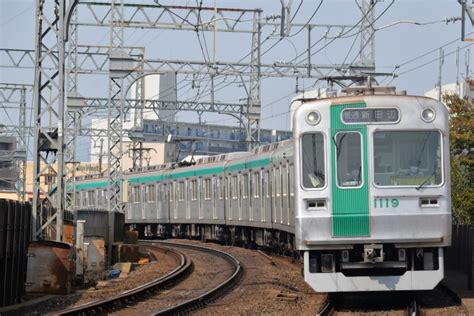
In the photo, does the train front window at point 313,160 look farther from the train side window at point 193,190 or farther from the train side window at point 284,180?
the train side window at point 193,190

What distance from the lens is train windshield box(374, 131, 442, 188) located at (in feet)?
41.8

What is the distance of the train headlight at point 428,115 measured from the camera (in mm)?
12891

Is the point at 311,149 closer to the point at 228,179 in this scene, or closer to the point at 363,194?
the point at 363,194

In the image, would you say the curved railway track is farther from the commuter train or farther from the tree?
the tree

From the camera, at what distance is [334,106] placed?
42.6ft

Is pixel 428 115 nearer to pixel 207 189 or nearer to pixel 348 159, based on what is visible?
pixel 348 159

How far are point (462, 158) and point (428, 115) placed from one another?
1656 cm

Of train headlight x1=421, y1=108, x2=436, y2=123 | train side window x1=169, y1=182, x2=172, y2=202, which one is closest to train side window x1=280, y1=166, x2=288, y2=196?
train headlight x1=421, y1=108, x2=436, y2=123

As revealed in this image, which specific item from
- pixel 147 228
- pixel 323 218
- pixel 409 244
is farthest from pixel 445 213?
pixel 147 228

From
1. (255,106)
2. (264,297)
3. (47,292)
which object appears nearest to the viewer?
(264,297)

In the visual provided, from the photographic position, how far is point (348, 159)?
1288 centimetres

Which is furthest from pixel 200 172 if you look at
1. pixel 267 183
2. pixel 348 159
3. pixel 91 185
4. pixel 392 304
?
pixel 348 159

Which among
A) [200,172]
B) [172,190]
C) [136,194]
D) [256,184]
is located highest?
[200,172]

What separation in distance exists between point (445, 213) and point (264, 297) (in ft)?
11.5
